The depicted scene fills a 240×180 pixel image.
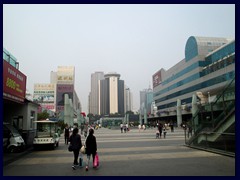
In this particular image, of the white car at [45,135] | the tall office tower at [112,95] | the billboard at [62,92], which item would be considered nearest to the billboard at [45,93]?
the billboard at [62,92]

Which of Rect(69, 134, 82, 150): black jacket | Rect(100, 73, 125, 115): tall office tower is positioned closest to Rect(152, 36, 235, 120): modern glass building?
Rect(69, 134, 82, 150): black jacket

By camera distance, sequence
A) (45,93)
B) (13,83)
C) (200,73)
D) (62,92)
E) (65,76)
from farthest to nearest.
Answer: (65,76) → (62,92) → (45,93) → (200,73) → (13,83)

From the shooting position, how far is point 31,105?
17.4m

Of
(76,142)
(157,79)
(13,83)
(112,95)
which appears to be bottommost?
(76,142)

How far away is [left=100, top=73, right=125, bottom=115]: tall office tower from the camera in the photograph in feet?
565

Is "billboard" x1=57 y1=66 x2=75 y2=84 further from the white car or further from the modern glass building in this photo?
the white car

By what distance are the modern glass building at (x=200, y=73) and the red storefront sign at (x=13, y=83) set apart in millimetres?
35418

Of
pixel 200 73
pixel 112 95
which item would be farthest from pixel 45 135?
pixel 112 95

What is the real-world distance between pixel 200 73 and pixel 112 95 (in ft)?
385

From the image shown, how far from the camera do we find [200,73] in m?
60.1

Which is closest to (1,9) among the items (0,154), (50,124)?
(0,154)

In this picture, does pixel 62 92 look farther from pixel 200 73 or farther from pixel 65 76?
pixel 200 73

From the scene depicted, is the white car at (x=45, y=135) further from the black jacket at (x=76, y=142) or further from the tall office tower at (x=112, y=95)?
the tall office tower at (x=112, y=95)

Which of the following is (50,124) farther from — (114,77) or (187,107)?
(114,77)
